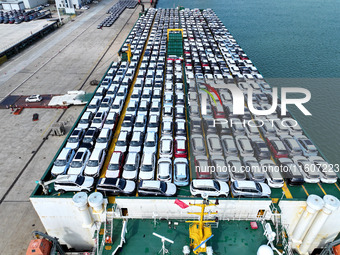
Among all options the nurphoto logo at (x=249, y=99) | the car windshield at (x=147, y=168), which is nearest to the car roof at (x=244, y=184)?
the car windshield at (x=147, y=168)

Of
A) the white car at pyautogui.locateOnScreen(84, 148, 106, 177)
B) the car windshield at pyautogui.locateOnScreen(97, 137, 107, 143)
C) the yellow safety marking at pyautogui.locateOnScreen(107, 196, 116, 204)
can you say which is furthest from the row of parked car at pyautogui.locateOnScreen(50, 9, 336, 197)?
the car windshield at pyautogui.locateOnScreen(97, 137, 107, 143)

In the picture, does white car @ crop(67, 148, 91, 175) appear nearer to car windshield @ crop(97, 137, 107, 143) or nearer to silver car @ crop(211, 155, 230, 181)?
car windshield @ crop(97, 137, 107, 143)

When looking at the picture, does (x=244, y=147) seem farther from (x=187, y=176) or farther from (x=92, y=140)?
(x=92, y=140)

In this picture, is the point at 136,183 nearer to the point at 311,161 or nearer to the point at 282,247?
the point at 282,247

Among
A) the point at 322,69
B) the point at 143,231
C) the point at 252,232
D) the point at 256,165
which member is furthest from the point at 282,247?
the point at 322,69

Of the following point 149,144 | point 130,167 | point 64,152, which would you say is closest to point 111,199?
point 130,167

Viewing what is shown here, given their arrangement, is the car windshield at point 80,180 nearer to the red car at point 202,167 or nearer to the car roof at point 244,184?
the red car at point 202,167
